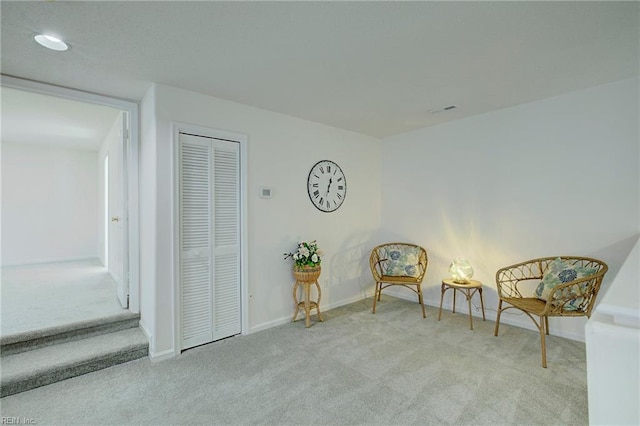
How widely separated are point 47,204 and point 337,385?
6.89 metres

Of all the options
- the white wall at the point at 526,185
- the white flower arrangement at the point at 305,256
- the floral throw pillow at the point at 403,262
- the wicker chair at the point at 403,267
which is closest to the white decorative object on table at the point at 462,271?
the white wall at the point at 526,185

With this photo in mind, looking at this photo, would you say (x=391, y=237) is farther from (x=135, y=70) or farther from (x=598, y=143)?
(x=135, y=70)

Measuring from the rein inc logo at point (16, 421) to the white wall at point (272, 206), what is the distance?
2.76ft

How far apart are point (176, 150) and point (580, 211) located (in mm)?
3964

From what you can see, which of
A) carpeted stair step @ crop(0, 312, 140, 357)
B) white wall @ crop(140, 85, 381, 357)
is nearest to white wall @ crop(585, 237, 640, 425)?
white wall @ crop(140, 85, 381, 357)

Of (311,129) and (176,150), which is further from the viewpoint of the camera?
(311,129)

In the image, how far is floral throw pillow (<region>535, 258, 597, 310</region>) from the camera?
2639 millimetres

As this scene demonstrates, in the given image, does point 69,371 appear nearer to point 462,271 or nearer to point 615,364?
point 615,364

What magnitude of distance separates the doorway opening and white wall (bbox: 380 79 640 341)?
361cm

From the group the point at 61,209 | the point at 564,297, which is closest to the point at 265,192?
the point at 564,297

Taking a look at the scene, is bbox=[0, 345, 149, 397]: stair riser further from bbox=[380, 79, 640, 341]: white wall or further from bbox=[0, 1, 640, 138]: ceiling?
bbox=[380, 79, 640, 341]: white wall

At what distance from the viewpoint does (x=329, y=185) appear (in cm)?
404

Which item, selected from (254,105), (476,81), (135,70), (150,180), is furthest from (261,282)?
(476,81)

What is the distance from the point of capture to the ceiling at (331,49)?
5.57 ft
